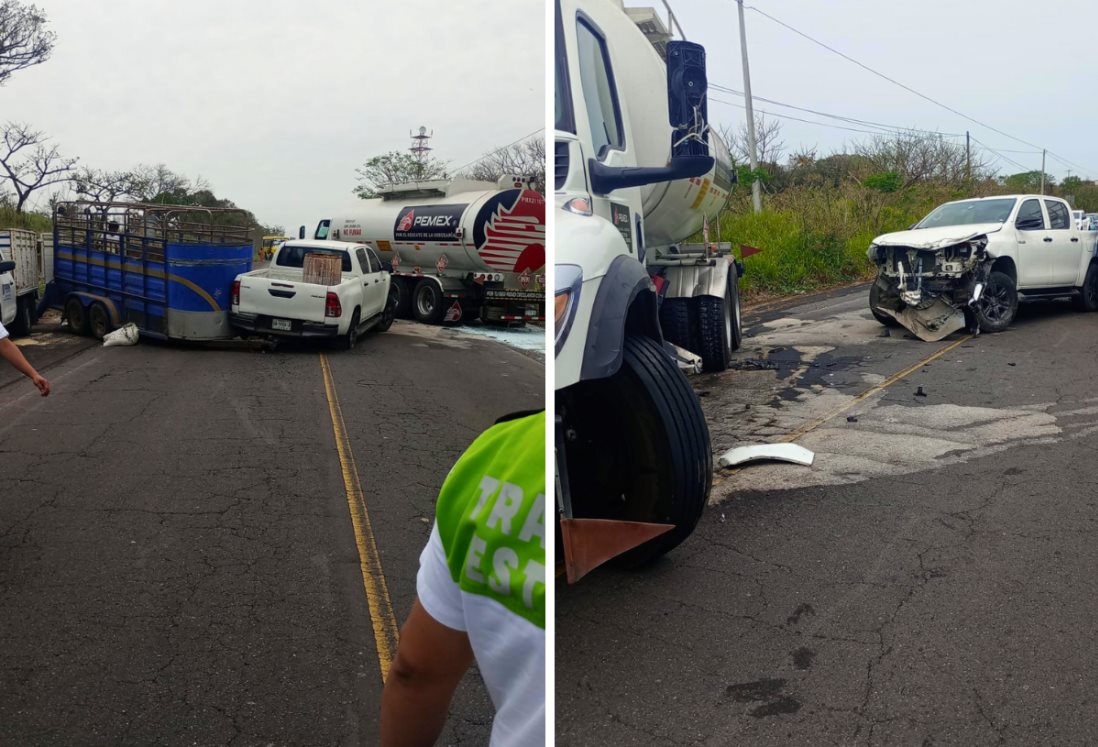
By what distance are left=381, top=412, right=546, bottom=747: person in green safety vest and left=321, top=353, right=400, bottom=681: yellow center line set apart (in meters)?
0.04

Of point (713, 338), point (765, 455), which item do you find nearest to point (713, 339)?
point (713, 338)

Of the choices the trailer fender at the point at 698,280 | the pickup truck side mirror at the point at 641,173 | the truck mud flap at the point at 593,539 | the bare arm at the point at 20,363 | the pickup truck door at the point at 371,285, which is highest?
the pickup truck side mirror at the point at 641,173

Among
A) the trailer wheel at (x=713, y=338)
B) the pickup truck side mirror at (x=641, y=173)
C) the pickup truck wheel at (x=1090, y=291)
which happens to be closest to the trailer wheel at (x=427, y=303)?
the pickup truck side mirror at (x=641, y=173)

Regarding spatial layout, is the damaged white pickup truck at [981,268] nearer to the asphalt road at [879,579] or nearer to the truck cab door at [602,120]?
the asphalt road at [879,579]

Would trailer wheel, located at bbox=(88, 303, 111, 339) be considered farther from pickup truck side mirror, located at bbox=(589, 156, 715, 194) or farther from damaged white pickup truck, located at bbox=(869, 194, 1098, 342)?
damaged white pickup truck, located at bbox=(869, 194, 1098, 342)

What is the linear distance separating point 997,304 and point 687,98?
4124 millimetres

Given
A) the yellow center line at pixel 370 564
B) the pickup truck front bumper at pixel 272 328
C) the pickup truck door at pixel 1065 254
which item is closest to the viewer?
the yellow center line at pixel 370 564

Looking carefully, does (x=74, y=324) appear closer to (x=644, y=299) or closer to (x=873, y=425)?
(x=644, y=299)

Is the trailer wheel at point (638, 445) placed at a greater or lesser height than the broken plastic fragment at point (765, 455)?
greater

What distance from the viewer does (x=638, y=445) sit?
4.33 ft

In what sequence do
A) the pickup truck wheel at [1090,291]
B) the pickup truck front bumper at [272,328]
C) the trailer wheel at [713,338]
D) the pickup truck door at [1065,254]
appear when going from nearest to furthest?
1. the pickup truck front bumper at [272,328]
2. the trailer wheel at [713,338]
3. the pickup truck wheel at [1090,291]
4. the pickup truck door at [1065,254]

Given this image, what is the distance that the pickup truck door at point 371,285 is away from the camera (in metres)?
1.02

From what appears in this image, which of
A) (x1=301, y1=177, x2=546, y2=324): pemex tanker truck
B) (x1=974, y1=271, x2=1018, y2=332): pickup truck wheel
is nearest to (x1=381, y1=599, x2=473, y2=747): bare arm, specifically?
(x1=301, y1=177, x2=546, y2=324): pemex tanker truck

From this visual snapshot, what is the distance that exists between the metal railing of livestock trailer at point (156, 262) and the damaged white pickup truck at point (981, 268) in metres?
3.87
